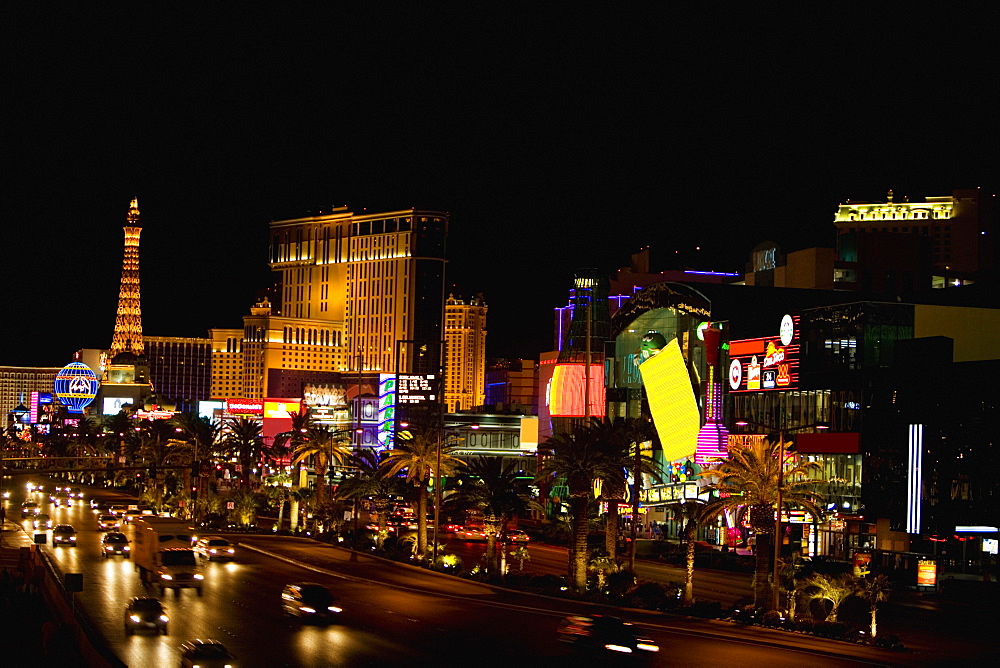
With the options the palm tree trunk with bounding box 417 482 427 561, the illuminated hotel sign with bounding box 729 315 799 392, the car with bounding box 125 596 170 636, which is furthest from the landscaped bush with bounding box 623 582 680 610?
the illuminated hotel sign with bounding box 729 315 799 392

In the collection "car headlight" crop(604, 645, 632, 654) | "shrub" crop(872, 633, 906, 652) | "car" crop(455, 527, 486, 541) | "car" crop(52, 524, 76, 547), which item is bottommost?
"car" crop(455, 527, 486, 541)

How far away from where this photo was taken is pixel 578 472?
66.8 meters

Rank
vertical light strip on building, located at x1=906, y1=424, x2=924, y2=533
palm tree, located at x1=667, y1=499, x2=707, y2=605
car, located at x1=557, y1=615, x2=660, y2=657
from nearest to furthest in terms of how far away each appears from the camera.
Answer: car, located at x1=557, y1=615, x2=660, y2=657, palm tree, located at x1=667, y1=499, x2=707, y2=605, vertical light strip on building, located at x1=906, y1=424, x2=924, y2=533

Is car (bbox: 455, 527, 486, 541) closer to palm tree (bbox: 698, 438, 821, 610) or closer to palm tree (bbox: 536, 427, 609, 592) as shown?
palm tree (bbox: 536, 427, 609, 592)

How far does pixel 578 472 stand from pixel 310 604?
21.2 metres

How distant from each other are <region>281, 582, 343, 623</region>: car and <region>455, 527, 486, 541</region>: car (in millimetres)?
48233

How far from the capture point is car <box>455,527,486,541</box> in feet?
324

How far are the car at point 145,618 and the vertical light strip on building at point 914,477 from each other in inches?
1887

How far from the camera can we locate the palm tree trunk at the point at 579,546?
63.5 m

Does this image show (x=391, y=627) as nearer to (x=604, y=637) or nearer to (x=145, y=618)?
(x=145, y=618)

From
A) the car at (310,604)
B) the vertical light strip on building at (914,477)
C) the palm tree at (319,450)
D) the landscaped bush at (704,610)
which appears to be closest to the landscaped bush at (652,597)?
the landscaped bush at (704,610)

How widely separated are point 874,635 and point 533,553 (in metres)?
40.6

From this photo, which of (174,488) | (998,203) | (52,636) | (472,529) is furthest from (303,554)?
(998,203)

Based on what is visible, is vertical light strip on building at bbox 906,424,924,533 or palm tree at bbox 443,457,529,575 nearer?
palm tree at bbox 443,457,529,575
